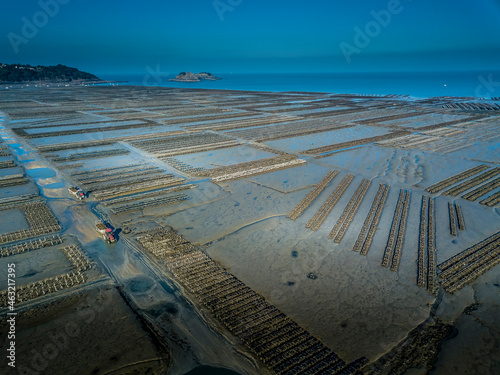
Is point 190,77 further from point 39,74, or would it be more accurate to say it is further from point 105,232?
point 105,232

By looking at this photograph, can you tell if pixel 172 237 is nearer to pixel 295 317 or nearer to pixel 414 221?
pixel 295 317

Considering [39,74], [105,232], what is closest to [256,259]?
[105,232]

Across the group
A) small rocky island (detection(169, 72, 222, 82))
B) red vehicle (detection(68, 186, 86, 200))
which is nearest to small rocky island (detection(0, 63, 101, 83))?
small rocky island (detection(169, 72, 222, 82))

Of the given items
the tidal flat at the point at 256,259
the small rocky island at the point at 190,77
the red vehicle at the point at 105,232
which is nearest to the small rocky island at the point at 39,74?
the small rocky island at the point at 190,77

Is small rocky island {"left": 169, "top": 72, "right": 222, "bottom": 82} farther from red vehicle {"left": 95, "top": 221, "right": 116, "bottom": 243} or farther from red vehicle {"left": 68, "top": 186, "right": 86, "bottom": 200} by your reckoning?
red vehicle {"left": 95, "top": 221, "right": 116, "bottom": 243}

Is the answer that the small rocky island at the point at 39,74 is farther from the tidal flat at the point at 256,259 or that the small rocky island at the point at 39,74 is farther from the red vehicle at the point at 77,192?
the red vehicle at the point at 77,192
